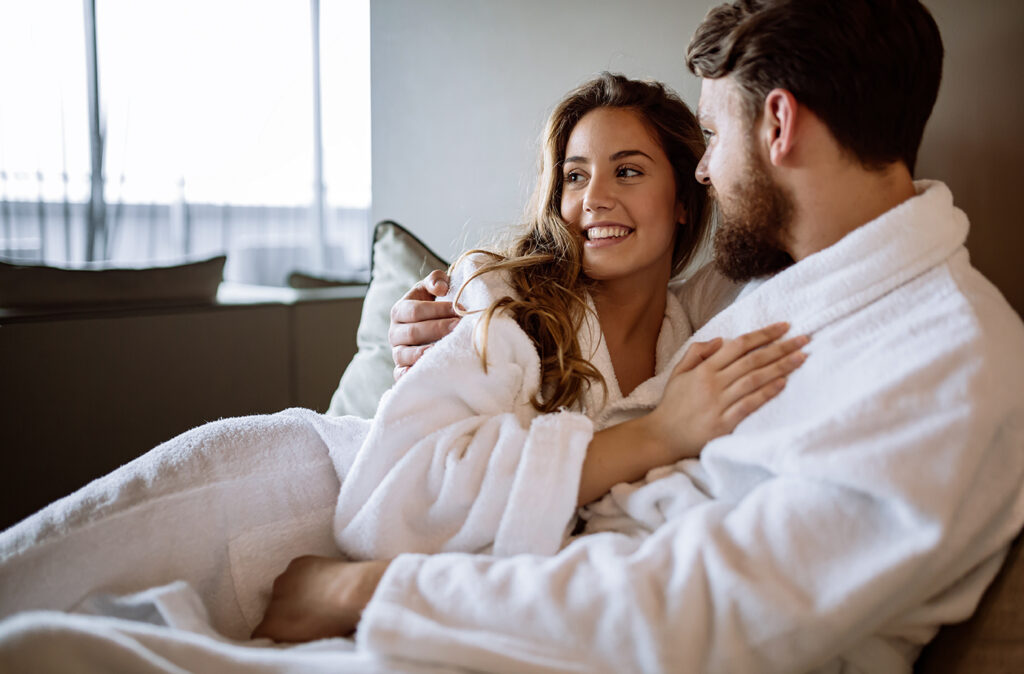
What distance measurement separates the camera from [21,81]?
4363 mm

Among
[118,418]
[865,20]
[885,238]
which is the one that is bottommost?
[118,418]

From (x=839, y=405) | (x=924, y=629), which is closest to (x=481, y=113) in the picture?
(x=839, y=405)

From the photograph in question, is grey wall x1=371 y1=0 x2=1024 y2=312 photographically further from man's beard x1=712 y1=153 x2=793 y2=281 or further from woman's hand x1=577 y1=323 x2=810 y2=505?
woman's hand x1=577 y1=323 x2=810 y2=505

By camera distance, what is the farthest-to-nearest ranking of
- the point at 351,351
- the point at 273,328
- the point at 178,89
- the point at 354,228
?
1. the point at 354,228
2. the point at 178,89
3. the point at 351,351
4. the point at 273,328

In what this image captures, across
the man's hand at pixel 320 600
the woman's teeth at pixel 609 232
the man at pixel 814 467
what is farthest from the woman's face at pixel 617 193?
the man's hand at pixel 320 600

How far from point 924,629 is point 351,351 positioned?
6.68ft

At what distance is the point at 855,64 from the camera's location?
3.15 feet

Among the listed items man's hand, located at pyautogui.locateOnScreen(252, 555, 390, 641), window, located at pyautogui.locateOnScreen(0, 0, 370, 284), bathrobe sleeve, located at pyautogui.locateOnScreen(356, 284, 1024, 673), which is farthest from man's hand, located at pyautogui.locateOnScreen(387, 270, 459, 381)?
window, located at pyautogui.locateOnScreen(0, 0, 370, 284)

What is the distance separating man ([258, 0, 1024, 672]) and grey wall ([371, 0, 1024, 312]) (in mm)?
121

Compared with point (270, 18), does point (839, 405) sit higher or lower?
lower

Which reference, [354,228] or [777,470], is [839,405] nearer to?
[777,470]

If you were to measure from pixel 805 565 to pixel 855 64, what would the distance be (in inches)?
24.3

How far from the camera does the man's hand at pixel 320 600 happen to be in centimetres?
94

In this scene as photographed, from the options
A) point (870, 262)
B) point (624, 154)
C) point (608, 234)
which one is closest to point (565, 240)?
point (608, 234)
